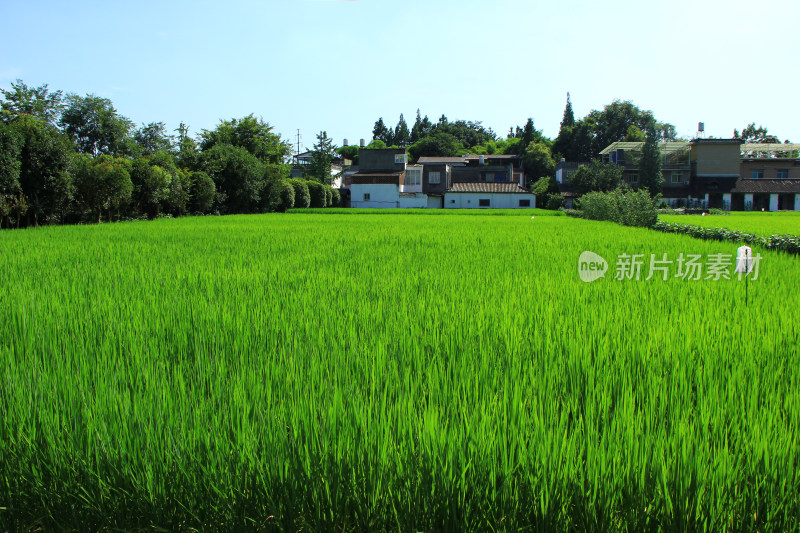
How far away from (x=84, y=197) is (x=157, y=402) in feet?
61.4

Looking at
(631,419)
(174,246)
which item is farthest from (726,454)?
(174,246)

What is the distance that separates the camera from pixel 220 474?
1.38 m

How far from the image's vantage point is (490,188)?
143 ft

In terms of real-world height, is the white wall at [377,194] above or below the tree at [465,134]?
below

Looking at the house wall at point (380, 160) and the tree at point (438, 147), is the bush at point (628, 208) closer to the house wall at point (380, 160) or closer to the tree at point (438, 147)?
the house wall at point (380, 160)

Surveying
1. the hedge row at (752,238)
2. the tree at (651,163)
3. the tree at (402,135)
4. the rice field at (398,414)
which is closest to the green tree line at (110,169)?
the rice field at (398,414)

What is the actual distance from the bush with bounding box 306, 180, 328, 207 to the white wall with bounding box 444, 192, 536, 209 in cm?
1096

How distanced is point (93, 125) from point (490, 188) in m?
29.4

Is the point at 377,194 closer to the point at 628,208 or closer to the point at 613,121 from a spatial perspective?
the point at 628,208

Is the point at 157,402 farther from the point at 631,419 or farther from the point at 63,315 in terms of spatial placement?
the point at 63,315

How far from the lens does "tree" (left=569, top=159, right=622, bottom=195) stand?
4000cm

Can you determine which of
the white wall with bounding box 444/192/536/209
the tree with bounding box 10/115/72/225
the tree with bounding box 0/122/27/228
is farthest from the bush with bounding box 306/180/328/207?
the tree with bounding box 0/122/27/228

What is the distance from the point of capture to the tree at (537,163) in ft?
194

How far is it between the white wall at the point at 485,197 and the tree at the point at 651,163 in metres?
9.34
